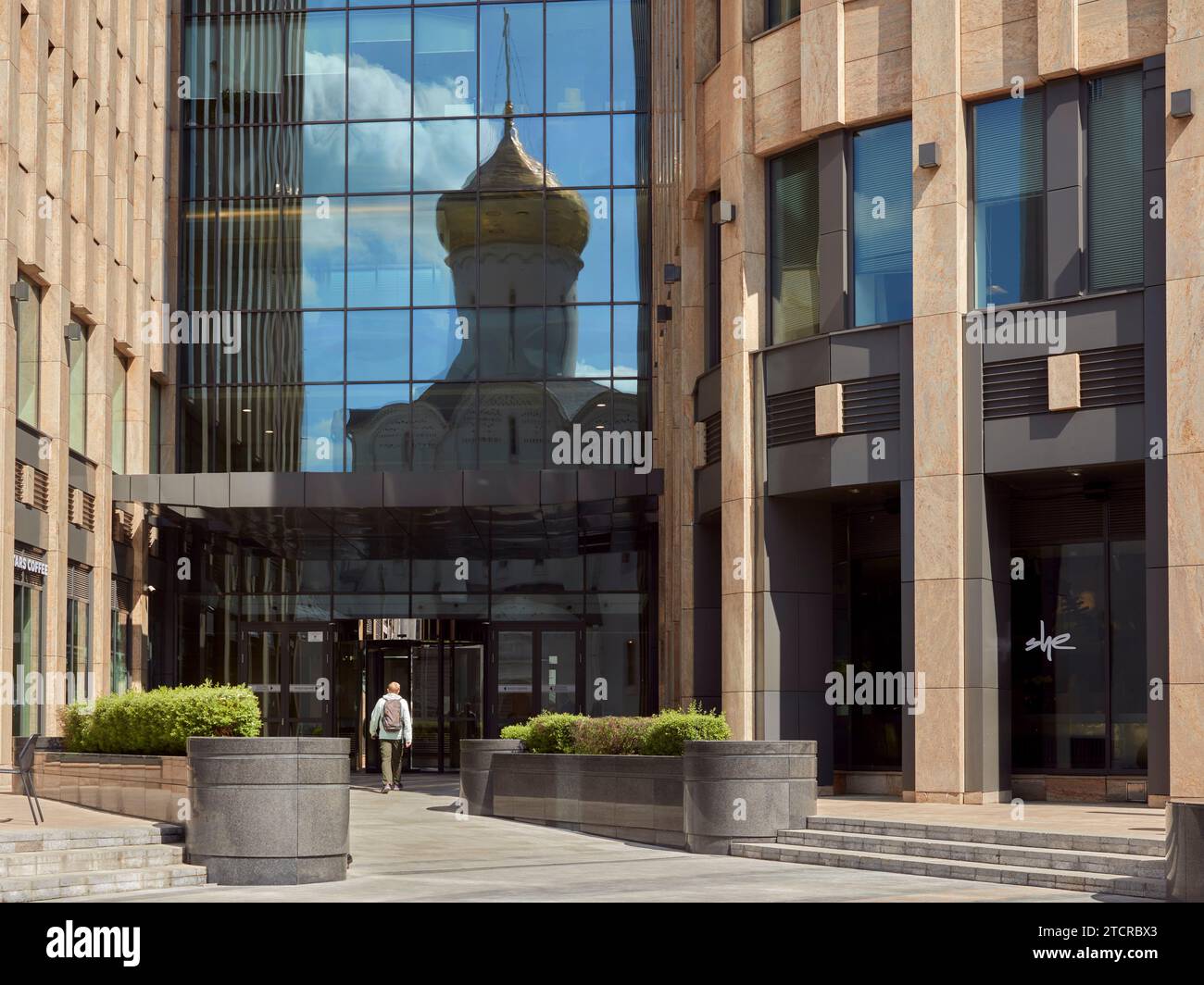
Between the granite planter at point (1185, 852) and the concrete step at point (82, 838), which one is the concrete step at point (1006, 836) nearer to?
the granite planter at point (1185, 852)

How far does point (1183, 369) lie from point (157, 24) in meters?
25.6

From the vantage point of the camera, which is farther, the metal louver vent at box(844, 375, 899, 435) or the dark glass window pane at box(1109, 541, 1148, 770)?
the metal louver vent at box(844, 375, 899, 435)

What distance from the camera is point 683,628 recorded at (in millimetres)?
29359

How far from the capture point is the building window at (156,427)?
37500 mm

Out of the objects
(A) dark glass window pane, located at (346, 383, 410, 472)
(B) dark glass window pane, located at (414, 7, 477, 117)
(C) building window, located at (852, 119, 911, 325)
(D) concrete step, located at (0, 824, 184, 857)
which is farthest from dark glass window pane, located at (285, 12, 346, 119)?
(D) concrete step, located at (0, 824, 184, 857)

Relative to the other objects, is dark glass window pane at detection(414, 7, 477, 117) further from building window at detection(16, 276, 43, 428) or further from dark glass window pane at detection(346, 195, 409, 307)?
building window at detection(16, 276, 43, 428)

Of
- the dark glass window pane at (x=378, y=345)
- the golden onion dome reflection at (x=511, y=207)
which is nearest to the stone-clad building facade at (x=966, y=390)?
the golden onion dome reflection at (x=511, y=207)

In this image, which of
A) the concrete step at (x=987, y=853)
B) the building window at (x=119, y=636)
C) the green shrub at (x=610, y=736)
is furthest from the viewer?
the building window at (x=119, y=636)

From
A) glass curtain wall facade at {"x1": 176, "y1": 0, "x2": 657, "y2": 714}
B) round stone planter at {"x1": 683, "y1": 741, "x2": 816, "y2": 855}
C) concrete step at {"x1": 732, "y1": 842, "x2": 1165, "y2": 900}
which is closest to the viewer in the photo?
concrete step at {"x1": 732, "y1": 842, "x2": 1165, "y2": 900}

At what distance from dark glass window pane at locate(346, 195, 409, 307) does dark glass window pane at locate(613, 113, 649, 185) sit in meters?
4.81

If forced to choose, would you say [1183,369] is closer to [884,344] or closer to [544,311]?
[884,344]

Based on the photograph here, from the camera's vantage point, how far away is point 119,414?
116 feet

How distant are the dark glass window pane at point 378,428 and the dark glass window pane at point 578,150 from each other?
5.94 metres

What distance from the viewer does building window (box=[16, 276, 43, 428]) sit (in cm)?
2847
